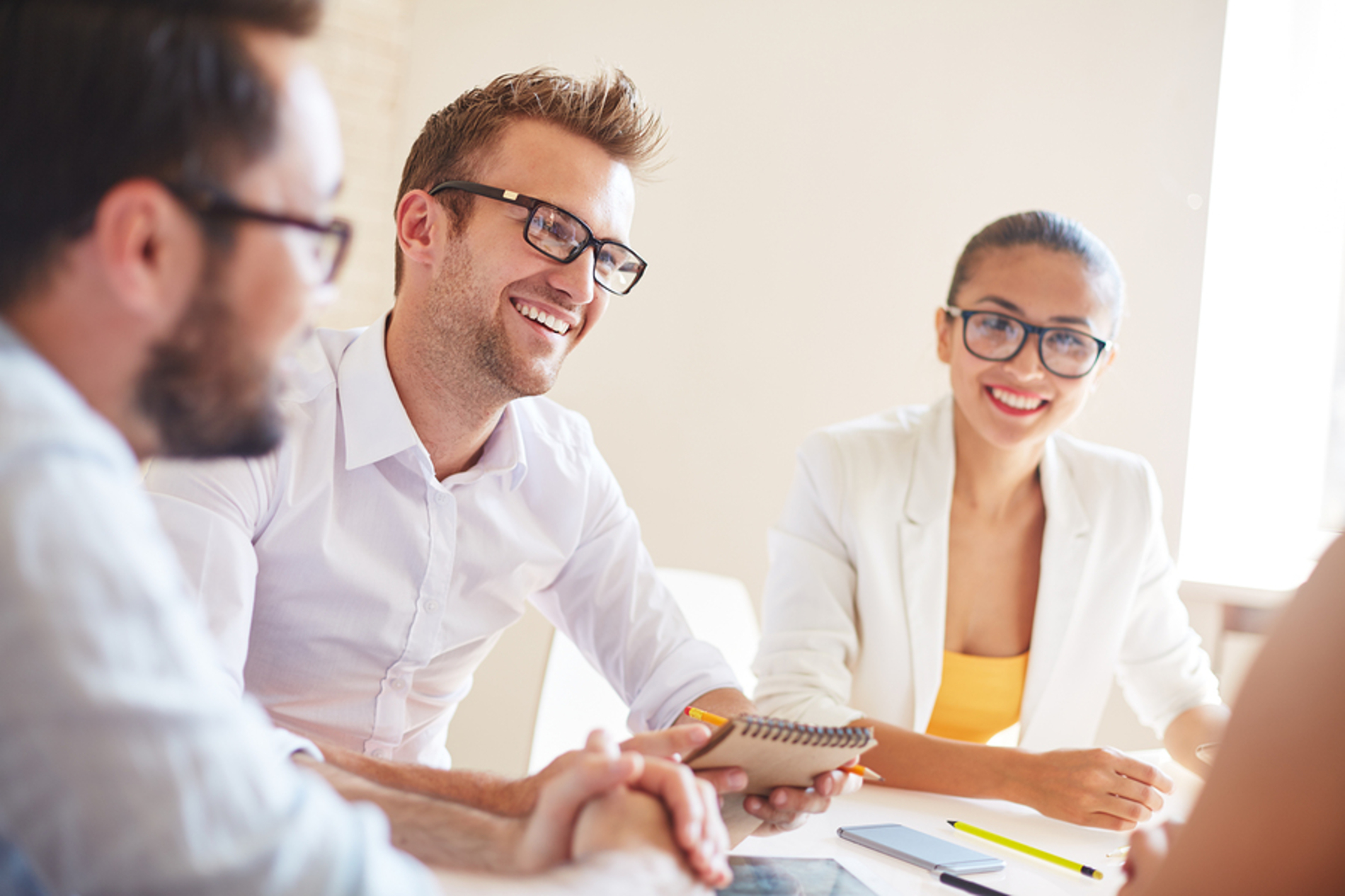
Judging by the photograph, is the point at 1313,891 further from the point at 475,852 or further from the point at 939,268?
the point at 939,268

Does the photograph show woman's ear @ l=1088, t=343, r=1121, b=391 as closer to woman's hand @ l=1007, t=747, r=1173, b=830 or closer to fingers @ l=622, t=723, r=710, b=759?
woman's hand @ l=1007, t=747, r=1173, b=830

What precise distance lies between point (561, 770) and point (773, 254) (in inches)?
101

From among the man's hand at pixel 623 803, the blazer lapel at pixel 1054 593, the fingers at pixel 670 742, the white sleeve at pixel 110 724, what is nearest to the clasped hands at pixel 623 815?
the man's hand at pixel 623 803

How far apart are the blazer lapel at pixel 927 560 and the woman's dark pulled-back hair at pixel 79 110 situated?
5.86 feet

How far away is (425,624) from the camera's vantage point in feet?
5.49

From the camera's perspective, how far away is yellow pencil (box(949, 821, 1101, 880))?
1311mm

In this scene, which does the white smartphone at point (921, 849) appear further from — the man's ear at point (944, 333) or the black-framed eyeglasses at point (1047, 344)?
the man's ear at point (944, 333)

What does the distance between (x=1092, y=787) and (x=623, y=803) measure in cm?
96

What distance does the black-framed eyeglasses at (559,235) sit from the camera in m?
1.75

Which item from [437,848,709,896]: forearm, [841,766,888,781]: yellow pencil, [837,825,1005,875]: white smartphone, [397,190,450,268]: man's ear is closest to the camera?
[437,848,709,896]: forearm

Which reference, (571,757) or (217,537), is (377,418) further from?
(571,757)

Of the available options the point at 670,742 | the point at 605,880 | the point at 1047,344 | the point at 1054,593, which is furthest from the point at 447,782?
the point at 1047,344

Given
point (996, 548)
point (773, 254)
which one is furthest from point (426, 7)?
point (996, 548)

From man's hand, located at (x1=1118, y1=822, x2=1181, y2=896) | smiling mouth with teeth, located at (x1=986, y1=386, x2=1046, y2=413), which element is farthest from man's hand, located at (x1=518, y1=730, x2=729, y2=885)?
smiling mouth with teeth, located at (x1=986, y1=386, x2=1046, y2=413)
